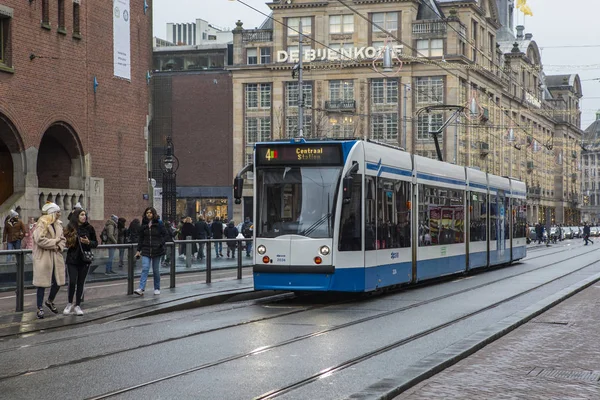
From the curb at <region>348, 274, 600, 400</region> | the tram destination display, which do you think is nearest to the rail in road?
the curb at <region>348, 274, 600, 400</region>

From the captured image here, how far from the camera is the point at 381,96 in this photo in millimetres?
76000

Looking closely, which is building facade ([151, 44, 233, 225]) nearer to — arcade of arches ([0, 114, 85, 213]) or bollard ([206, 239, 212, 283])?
arcade of arches ([0, 114, 85, 213])

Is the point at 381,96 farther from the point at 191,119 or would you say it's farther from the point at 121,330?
the point at 121,330

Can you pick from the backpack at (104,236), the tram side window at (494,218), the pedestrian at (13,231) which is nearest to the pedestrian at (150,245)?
the pedestrian at (13,231)

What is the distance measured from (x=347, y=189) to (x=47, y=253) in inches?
208

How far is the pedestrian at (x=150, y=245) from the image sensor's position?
61.2 feet

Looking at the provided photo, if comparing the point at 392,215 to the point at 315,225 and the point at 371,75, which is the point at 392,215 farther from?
the point at 371,75

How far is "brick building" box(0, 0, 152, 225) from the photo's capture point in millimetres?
28281

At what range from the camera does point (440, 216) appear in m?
23.9

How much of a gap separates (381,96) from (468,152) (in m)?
8.07

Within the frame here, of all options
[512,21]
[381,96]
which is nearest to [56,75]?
[381,96]

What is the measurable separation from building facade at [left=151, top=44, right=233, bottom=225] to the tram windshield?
6115 cm

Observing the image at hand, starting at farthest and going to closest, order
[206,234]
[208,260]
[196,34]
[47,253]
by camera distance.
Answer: [196,34]
[206,234]
[208,260]
[47,253]

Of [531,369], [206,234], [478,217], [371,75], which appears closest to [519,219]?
[478,217]
